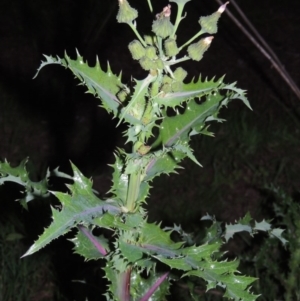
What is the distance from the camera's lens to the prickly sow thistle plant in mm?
1160

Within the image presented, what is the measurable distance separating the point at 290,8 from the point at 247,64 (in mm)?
1531

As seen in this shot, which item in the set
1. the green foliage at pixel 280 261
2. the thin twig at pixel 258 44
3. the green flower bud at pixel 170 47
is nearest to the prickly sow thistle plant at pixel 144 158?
the green flower bud at pixel 170 47

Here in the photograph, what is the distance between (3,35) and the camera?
5410mm

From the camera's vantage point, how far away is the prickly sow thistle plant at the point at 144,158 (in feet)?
3.81

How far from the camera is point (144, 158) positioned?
1.30 metres

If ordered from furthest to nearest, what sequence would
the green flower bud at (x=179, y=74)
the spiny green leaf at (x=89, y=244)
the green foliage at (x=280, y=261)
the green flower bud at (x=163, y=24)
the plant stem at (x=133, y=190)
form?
1. the green foliage at (x=280, y=261)
2. the spiny green leaf at (x=89, y=244)
3. the plant stem at (x=133, y=190)
4. the green flower bud at (x=179, y=74)
5. the green flower bud at (x=163, y=24)

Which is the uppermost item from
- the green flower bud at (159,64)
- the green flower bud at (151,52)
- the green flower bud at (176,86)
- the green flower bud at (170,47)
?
the green flower bud at (151,52)

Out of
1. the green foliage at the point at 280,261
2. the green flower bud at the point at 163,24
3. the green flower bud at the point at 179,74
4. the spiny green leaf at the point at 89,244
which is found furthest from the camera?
the green foliage at the point at 280,261

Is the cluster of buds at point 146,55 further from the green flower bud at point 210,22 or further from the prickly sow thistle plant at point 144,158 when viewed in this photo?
the green flower bud at point 210,22

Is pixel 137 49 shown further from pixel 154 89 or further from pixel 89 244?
pixel 89 244

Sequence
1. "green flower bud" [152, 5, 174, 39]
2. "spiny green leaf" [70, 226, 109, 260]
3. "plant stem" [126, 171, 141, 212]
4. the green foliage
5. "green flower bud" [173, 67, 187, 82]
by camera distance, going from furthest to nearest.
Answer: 1. the green foliage
2. "spiny green leaf" [70, 226, 109, 260]
3. "plant stem" [126, 171, 141, 212]
4. "green flower bud" [173, 67, 187, 82]
5. "green flower bud" [152, 5, 174, 39]

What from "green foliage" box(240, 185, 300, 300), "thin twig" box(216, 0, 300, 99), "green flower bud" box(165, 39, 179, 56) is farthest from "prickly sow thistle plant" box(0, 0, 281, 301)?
"green foliage" box(240, 185, 300, 300)

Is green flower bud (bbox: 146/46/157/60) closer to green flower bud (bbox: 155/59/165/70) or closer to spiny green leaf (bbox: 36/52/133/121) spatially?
green flower bud (bbox: 155/59/165/70)

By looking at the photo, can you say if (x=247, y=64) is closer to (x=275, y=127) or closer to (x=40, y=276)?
(x=275, y=127)
